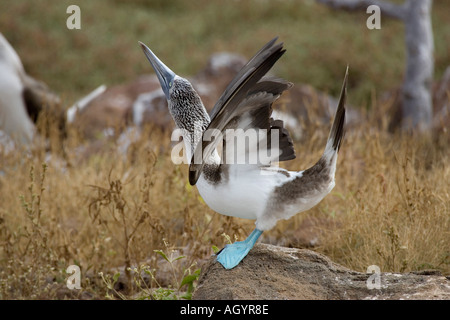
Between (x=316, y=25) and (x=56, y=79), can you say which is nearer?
(x=56, y=79)

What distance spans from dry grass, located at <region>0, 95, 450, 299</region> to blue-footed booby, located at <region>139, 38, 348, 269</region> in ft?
1.88

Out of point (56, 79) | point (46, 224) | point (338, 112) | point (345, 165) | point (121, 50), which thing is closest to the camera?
point (338, 112)

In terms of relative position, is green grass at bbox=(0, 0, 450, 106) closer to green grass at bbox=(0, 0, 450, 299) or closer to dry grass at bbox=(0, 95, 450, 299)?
green grass at bbox=(0, 0, 450, 299)

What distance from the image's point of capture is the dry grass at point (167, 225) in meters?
3.13

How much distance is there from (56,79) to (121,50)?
1.35m

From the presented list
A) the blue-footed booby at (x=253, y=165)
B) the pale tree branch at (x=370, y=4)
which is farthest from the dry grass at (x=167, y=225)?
the pale tree branch at (x=370, y=4)

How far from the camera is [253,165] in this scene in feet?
7.57

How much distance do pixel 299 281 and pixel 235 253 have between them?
11.4 inches

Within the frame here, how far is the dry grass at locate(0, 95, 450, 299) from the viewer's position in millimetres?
3129

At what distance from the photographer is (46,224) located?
391 centimetres

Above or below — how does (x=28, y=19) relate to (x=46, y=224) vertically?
above

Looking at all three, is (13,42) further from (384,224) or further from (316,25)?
(384,224)
